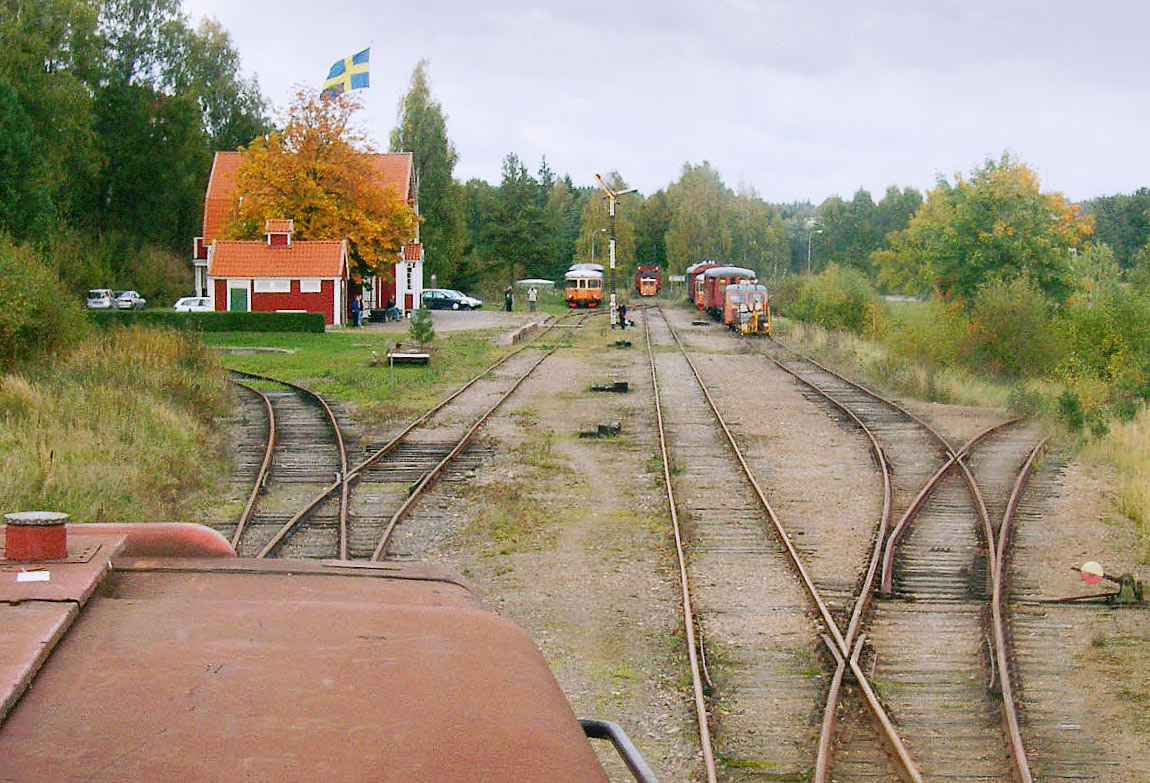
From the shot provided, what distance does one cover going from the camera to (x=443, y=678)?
2.97m

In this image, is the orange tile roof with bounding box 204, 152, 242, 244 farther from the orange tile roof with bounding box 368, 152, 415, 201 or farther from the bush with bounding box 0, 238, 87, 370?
the bush with bounding box 0, 238, 87, 370

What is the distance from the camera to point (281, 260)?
4647 cm

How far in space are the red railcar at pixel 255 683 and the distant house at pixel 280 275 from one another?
43.7 meters

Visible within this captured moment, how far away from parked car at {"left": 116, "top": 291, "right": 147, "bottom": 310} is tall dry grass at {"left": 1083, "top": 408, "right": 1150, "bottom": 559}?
46950 mm

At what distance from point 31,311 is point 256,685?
70.5 feet

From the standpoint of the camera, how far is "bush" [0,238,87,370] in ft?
69.8

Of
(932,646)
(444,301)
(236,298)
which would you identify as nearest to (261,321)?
(236,298)

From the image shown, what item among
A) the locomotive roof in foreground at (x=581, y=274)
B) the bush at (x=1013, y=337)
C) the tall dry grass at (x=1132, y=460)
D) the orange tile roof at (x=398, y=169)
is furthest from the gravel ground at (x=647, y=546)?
the locomotive roof in foreground at (x=581, y=274)

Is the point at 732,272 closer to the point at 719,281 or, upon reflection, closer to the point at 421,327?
the point at 719,281

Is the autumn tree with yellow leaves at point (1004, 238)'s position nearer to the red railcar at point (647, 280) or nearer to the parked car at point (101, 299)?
the parked car at point (101, 299)

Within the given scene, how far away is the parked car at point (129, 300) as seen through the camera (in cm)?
5719

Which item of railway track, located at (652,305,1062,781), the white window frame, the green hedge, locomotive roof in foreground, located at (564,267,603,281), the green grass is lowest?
railway track, located at (652,305,1062,781)

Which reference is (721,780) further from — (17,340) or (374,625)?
(17,340)

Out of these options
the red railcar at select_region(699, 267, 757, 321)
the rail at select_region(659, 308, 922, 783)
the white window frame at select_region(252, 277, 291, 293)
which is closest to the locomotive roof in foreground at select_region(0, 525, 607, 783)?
the rail at select_region(659, 308, 922, 783)
